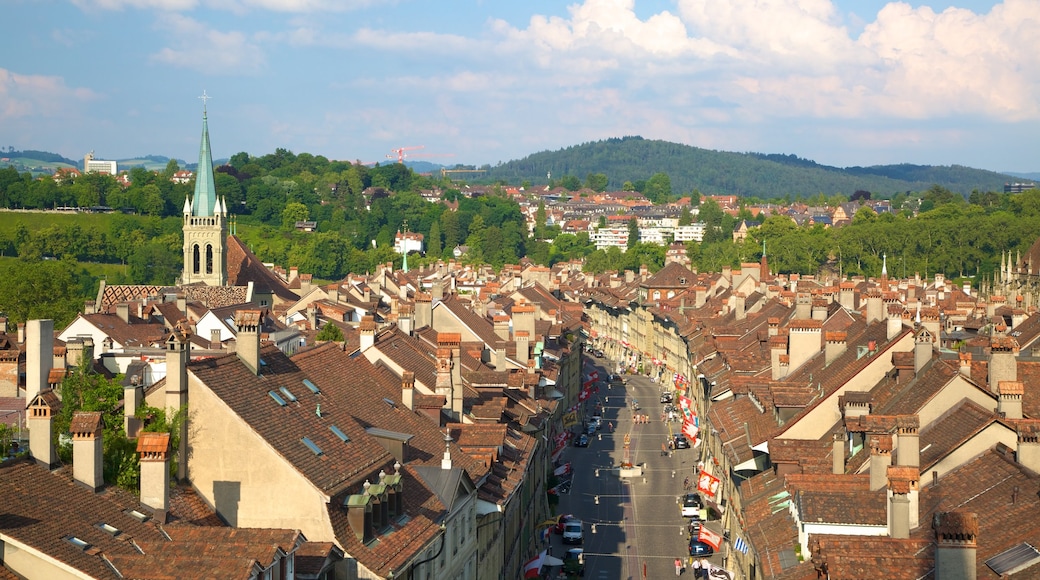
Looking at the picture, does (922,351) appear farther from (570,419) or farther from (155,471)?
(570,419)

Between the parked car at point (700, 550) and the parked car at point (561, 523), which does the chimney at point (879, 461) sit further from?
the parked car at point (561, 523)

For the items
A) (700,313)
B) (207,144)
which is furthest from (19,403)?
(207,144)

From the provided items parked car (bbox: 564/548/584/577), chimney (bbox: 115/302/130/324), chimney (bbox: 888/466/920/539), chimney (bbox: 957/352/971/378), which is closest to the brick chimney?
chimney (bbox: 888/466/920/539)

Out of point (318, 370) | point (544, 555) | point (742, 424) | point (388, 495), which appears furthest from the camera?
point (742, 424)

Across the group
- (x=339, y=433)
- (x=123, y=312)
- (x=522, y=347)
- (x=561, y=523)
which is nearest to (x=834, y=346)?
(x=561, y=523)

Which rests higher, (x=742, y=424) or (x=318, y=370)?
(x=318, y=370)

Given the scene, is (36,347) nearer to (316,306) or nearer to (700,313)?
(316,306)
